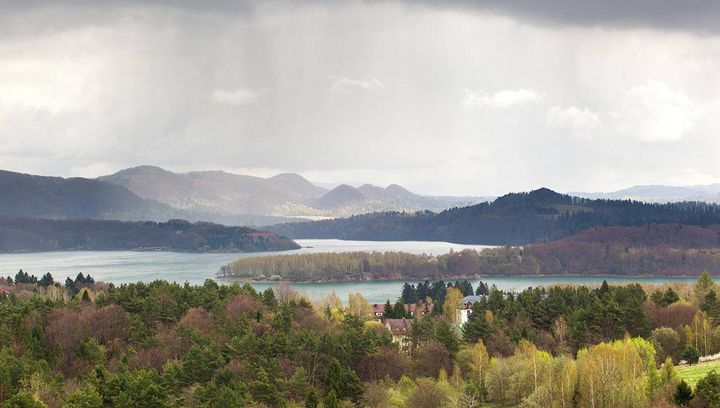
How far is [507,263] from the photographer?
166m

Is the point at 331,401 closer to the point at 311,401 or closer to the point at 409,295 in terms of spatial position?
the point at 311,401

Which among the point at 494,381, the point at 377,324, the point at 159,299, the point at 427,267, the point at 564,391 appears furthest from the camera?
the point at 427,267

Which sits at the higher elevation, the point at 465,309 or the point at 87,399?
the point at 465,309

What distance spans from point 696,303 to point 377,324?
19.9 m

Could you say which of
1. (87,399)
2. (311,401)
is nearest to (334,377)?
(311,401)

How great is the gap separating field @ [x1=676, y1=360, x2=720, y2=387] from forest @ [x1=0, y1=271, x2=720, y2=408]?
27.8 inches

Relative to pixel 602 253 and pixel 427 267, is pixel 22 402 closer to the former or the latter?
pixel 427 267

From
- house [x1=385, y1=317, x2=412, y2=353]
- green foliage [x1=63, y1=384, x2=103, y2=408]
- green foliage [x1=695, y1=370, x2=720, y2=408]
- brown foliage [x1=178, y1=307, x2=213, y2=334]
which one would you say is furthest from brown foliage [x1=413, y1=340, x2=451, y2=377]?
green foliage [x1=63, y1=384, x2=103, y2=408]

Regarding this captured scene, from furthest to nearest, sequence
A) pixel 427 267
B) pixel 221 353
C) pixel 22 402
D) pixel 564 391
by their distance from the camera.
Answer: pixel 427 267 → pixel 221 353 → pixel 564 391 → pixel 22 402

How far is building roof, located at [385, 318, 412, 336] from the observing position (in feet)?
199

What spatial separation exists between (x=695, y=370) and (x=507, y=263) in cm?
13060

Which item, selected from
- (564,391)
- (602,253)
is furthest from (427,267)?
(564,391)

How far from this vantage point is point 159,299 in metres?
53.7

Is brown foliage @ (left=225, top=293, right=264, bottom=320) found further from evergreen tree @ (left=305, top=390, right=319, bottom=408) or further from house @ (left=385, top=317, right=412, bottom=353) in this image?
evergreen tree @ (left=305, top=390, right=319, bottom=408)
